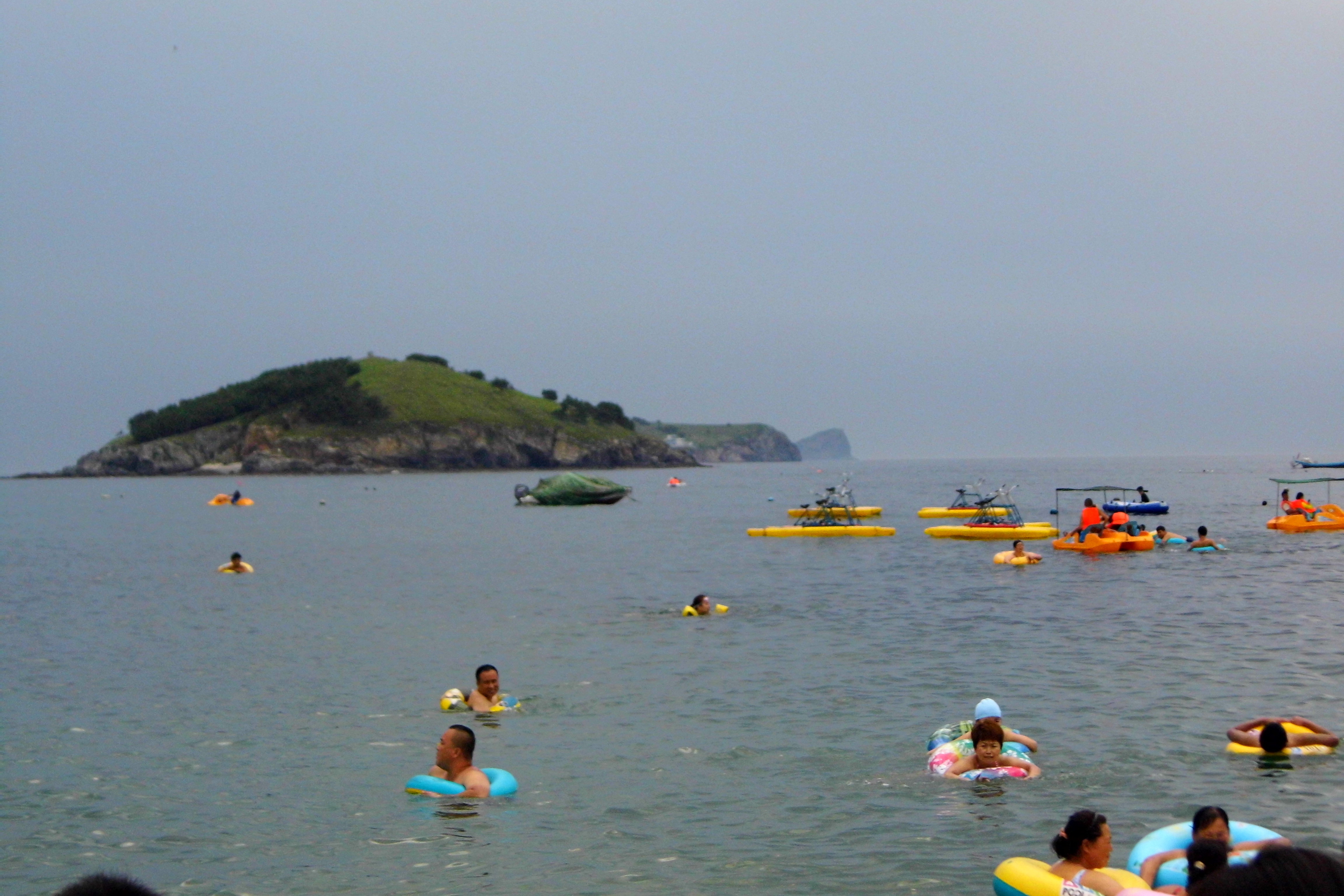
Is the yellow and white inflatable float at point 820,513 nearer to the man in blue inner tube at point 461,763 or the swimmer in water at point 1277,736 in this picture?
the swimmer in water at point 1277,736

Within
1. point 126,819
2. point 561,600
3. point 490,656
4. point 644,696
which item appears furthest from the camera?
point 561,600

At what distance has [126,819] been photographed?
14000 mm

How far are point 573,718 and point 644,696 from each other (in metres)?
1.87

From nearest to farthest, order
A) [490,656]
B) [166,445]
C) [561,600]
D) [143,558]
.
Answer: [490,656] < [561,600] < [143,558] < [166,445]

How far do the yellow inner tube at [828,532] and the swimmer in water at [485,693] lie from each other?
39899 millimetres

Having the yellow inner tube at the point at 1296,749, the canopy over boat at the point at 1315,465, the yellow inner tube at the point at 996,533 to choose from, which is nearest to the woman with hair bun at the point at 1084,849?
the yellow inner tube at the point at 1296,749

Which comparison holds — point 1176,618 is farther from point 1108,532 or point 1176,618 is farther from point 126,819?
point 126,819

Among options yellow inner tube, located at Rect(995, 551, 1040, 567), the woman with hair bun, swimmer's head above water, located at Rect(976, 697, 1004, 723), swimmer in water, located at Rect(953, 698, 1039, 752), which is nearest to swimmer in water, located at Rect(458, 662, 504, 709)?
swimmer in water, located at Rect(953, 698, 1039, 752)

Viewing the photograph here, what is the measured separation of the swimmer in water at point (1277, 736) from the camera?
15.4 metres

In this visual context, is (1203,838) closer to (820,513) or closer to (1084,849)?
(1084,849)

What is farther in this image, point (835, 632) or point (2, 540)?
point (2, 540)

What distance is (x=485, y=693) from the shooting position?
1947cm

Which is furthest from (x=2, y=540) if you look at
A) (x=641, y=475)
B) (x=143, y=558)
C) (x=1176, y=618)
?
(x=641, y=475)

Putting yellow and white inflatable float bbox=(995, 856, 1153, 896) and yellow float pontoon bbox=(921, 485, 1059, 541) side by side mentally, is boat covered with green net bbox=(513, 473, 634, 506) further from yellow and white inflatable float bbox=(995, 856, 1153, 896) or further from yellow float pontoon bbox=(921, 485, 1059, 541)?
yellow and white inflatable float bbox=(995, 856, 1153, 896)
